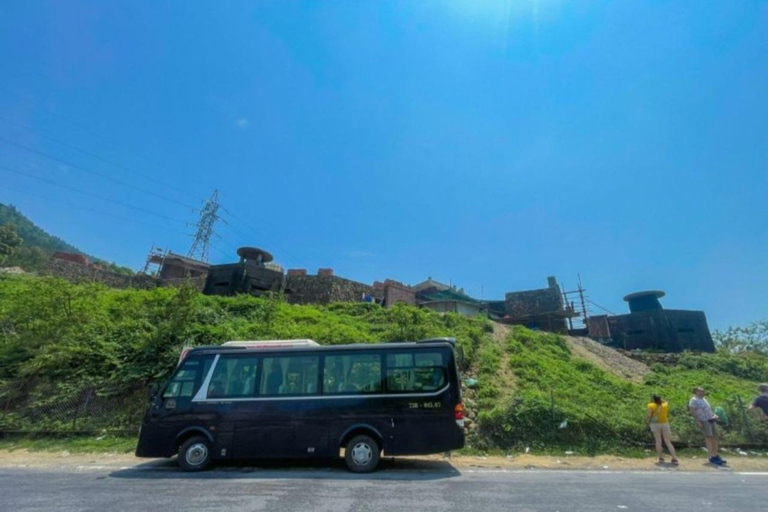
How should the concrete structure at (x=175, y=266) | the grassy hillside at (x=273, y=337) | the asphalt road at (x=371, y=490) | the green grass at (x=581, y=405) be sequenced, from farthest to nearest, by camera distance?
the concrete structure at (x=175, y=266) < the grassy hillside at (x=273, y=337) < the green grass at (x=581, y=405) < the asphalt road at (x=371, y=490)

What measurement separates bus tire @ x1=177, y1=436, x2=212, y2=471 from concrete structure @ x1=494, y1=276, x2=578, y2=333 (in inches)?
1210

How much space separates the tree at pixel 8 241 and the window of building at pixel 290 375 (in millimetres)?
45019

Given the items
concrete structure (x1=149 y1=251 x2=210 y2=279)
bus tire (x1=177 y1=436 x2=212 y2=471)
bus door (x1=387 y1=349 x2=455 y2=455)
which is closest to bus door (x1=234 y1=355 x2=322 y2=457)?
bus tire (x1=177 y1=436 x2=212 y2=471)

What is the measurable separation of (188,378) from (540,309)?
32.9 metres

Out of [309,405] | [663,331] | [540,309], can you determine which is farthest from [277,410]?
[663,331]

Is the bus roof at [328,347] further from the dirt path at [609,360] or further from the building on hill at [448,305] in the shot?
the building on hill at [448,305]

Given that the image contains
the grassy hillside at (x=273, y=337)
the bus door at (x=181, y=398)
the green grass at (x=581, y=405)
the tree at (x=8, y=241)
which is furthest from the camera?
the tree at (x=8, y=241)

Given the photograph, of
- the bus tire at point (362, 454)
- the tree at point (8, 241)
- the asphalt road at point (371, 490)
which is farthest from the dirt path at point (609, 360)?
the tree at point (8, 241)

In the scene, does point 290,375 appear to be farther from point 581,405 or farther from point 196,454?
point 581,405

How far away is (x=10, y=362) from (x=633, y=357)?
110 ft

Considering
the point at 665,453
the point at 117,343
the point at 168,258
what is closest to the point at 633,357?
the point at 665,453

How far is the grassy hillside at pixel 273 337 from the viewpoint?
1067 cm

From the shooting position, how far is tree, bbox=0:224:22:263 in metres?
37.2

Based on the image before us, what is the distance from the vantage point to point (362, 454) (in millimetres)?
7297
